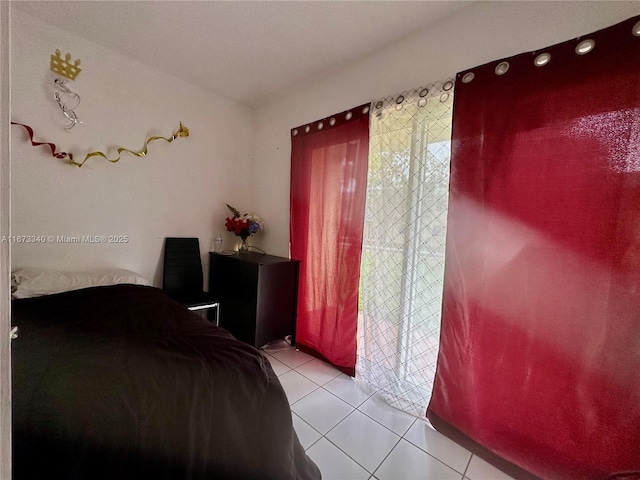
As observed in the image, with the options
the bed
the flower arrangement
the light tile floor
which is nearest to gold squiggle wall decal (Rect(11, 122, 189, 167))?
the flower arrangement

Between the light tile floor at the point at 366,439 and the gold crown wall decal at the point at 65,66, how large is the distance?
2.69 metres

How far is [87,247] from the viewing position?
1.91 meters

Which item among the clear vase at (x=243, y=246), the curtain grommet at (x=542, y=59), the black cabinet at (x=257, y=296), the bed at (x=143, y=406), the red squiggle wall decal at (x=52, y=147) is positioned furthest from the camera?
the clear vase at (x=243, y=246)

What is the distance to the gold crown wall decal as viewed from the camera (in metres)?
1.70

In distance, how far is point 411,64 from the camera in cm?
164

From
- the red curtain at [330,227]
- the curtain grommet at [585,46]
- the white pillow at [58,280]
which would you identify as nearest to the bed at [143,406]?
the white pillow at [58,280]

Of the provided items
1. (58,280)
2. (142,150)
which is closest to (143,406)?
(58,280)

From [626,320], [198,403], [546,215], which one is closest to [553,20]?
[546,215]

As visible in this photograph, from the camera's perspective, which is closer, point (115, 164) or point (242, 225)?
point (115, 164)

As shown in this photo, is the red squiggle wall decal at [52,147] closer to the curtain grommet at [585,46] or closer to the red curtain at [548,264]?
the red curtain at [548,264]

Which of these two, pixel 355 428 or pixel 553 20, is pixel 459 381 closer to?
pixel 355 428

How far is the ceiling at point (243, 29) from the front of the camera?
1485mm

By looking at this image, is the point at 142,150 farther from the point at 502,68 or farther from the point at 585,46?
the point at 585,46

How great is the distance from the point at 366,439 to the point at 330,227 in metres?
1.41
